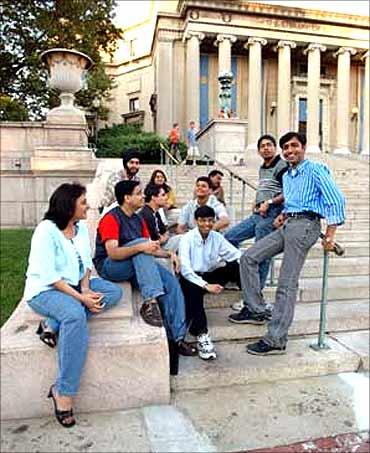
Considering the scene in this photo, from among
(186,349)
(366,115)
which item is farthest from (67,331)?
(366,115)

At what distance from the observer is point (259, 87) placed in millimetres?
25203

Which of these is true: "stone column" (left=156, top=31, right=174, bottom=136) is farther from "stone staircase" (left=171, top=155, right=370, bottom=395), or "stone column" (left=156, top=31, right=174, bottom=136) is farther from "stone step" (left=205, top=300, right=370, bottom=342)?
"stone step" (left=205, top=300, right=370, bottom=342)

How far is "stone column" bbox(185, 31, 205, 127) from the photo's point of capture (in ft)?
80.3

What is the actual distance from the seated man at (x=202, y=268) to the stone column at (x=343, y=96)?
24567 mm

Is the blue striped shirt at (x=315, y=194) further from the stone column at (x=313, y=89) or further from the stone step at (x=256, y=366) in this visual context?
the stone column at (x=313, y=89)

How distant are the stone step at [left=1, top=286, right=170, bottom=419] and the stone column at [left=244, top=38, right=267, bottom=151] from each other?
2267 centimetres

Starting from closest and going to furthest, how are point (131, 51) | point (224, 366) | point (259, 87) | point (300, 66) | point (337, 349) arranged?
point (224, 366)
point (337, 349)
point (259, 87)
point (300, 66)
point (131, 51)

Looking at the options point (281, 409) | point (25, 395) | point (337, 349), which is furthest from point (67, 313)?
point (337, 349)

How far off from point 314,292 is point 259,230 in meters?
1.06

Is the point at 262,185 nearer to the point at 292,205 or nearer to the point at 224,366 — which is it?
the point at 292,205

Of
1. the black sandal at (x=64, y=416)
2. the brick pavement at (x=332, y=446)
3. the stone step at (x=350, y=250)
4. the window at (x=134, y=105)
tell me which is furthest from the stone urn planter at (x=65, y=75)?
the window at (x=134, y=105)

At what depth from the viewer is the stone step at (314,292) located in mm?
4668

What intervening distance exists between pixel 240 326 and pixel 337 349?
0.88m

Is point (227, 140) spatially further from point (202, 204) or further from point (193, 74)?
point (193, 74)
